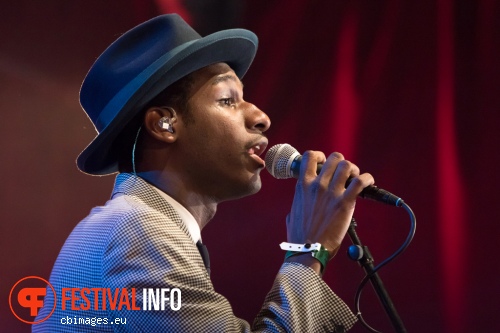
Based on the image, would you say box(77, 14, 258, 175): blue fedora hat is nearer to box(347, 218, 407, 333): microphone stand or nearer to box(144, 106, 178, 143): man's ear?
box(144, 106, 178, 143): man's ear

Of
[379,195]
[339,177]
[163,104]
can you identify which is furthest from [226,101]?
[379,195]

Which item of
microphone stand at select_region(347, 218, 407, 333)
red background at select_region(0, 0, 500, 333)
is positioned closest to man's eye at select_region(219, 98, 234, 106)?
microphone stand at select_region(347, 218, 407, 333)

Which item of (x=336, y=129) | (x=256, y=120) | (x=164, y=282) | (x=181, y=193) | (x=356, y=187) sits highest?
(x=336, y=129)

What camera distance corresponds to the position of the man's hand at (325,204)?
151cm

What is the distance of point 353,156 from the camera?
3.12m

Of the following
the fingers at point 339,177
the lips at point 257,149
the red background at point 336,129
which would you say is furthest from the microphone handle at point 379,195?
the red background at point 336,129

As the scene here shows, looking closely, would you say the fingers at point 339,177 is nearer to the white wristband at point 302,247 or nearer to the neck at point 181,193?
the white wristband at point 302,247

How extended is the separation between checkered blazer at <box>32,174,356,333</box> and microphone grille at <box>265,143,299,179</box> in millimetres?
332

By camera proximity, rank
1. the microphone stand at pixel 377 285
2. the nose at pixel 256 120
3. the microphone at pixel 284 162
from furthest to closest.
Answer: the nose at pixel 256 120 < the microphone at pixel 284 162 < the microphone stand at pixel 377 285

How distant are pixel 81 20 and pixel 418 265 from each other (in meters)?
2.00

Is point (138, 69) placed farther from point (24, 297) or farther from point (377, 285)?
point (24, 297)

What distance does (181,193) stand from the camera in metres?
1.77

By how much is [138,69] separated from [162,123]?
172mm

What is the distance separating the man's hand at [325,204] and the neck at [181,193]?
0.32 meters
